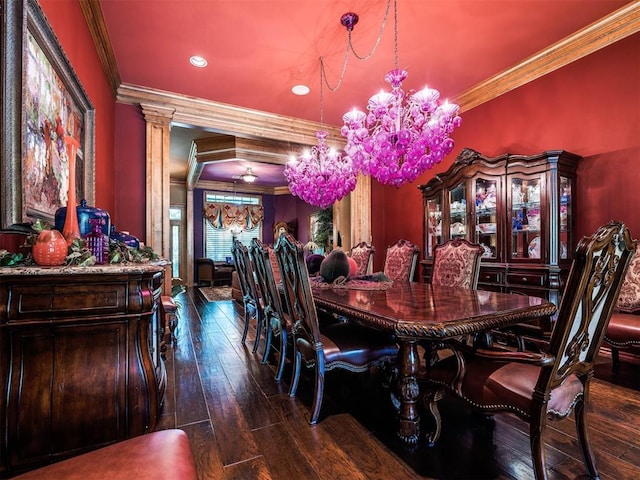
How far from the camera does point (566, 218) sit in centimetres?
310

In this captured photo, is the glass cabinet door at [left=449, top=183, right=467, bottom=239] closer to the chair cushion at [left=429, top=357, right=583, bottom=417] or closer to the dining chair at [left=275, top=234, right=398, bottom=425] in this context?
the dining chair at [left=275, top=234, right=398, bottom=425]

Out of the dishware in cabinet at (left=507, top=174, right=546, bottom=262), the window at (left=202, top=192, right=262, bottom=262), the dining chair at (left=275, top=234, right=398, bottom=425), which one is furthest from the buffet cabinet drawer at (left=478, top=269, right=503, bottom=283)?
the window at (left=202, top=192, right=262, bottom=262)

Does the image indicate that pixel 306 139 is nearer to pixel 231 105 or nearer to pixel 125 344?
pixel 231 105

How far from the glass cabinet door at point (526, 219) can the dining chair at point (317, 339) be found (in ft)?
6.93

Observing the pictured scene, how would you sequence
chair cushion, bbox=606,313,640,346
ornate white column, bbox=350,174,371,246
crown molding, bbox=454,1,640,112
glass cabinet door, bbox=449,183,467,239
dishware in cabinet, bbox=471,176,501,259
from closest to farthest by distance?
chair cushion, bbox=606,313,640,346, crown molding, bbox=454,1,640,112, dishware in cabinet, bbox=471,176,501,259, glass cabinet door, bbox=449,183,467,239, ornate white column, bbox=350,174,371,246

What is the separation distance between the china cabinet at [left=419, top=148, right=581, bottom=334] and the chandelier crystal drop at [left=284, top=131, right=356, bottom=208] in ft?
3.97

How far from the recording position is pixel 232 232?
10.1 metres

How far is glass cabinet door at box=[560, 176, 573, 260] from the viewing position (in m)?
3.04

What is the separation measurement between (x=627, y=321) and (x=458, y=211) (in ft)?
6.28

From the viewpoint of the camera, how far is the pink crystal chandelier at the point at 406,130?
2521 mm

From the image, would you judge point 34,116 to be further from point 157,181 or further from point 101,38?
point 157,181

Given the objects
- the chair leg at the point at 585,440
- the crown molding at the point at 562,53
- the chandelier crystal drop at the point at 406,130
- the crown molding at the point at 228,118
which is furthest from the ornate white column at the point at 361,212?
the chair leg at the point at 585,440

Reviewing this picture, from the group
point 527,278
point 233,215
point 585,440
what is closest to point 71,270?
point 585,440

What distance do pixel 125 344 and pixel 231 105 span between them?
148 inches
